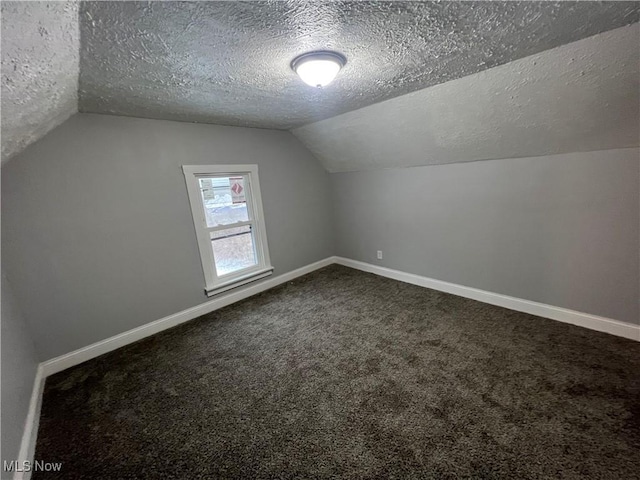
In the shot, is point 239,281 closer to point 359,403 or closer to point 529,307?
point 359,403

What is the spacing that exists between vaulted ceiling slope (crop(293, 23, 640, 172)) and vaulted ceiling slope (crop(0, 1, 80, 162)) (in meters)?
2.16

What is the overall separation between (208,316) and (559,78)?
12.0ft

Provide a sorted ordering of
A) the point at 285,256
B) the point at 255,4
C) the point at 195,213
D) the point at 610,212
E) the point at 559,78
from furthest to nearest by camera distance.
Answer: the point at 285,256
the point at 195,213
the point at 610,212
the point at 559,78
the point at 255,4

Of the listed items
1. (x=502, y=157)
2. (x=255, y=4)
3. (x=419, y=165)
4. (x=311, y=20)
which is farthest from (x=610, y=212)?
(x=255, y=4)

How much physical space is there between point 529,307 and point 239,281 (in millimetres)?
3149

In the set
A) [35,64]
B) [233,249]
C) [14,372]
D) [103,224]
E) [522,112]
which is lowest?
[14,372]

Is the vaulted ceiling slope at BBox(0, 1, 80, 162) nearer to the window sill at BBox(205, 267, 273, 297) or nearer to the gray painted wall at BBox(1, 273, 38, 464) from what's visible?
the gray painted wall at BBox(1, 273, 38, 464)

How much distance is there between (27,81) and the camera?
3.71 ft

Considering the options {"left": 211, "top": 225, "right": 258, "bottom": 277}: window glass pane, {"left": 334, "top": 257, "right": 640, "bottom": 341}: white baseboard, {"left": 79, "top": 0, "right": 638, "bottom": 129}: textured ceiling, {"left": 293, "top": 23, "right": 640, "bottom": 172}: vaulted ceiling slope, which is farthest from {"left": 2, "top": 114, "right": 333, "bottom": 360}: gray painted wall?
{"left": 334, "top": 257, "right": 640, "bottom": 341}: white baseboard

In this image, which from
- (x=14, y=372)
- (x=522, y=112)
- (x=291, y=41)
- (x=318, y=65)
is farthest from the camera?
(x=522, y=112)

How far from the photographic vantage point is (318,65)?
1.56 meters

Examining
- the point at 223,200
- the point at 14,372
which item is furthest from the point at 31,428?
the point at 223,200

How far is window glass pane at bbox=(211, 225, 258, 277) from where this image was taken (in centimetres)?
331

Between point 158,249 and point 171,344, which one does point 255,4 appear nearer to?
point 158,249
